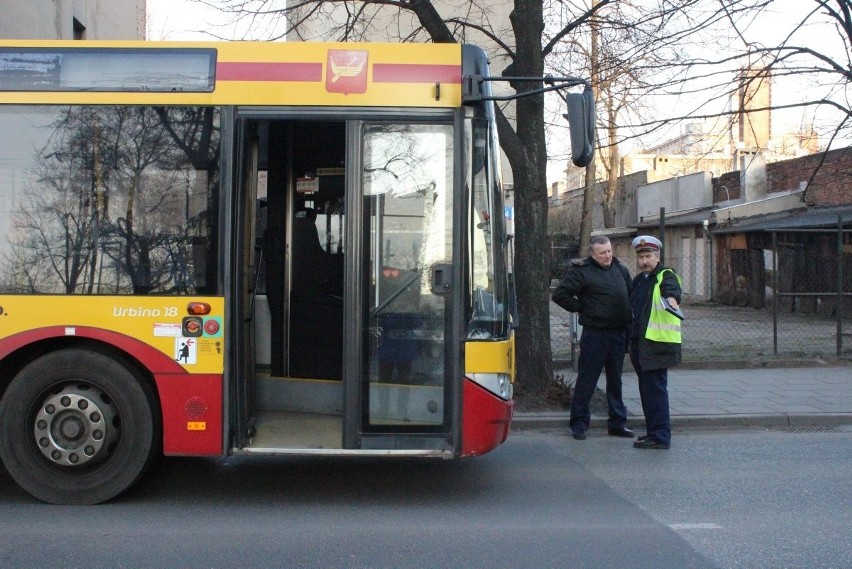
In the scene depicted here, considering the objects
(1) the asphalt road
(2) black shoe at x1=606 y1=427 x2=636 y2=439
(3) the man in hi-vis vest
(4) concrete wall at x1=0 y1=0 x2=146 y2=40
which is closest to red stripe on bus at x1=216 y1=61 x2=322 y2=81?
(1) the asphalt road

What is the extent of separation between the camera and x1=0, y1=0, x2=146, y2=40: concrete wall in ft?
48.6

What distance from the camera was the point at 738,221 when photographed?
2762cm

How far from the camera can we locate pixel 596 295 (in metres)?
8.33

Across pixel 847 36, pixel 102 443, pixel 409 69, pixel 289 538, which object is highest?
pixel 847 36

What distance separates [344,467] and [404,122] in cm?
299

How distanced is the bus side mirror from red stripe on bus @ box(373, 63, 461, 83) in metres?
0.83

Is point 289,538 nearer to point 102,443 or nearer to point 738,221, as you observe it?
point 102,443

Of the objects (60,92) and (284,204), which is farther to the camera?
(284,204)

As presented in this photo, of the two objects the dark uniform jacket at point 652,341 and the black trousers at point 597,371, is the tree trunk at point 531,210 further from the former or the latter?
the dark uniform jacket at point 652,341

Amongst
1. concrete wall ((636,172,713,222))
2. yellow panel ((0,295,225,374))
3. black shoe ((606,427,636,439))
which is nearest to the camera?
yellow panel ((0,295,225,374))

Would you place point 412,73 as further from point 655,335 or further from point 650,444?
point 650,444

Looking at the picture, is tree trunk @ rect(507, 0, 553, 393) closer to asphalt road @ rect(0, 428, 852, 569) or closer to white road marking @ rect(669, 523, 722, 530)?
asphalt road @ rect(0, 428, 852, 569)

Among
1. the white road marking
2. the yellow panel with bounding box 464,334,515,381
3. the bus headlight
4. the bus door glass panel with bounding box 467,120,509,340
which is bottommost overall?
the white road marking

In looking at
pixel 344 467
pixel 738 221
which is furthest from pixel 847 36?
pixel 738 221
